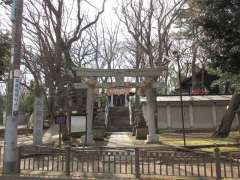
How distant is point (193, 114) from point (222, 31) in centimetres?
2027

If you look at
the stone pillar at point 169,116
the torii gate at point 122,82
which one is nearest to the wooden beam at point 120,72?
the torii gate at point 122,82

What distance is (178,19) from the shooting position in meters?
27.2

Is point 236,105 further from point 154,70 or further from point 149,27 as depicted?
point 149,27

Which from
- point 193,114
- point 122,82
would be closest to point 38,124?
point 122,82

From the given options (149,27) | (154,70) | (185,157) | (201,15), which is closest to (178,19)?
(149,27)

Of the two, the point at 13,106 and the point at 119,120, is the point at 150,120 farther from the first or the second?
the point at 119,120

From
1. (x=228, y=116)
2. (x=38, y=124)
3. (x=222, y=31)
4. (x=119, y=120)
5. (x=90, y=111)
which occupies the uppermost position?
(x=222, y=31)

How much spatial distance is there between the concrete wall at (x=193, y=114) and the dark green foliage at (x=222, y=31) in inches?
739

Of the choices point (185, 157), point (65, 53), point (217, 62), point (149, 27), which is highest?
point (149, 27)

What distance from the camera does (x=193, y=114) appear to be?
108 ft

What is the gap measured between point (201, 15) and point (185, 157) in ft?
22.2

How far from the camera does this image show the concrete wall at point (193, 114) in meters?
32.8

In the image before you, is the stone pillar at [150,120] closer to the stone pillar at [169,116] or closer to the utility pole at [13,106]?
the stone pillar at [169,116]

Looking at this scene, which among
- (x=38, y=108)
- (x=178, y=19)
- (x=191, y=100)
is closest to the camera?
(x=38, y=108)
